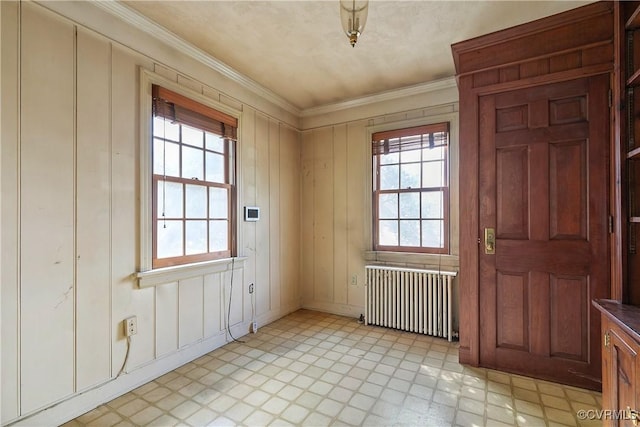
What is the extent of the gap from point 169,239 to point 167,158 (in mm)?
708

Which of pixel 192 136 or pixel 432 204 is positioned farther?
pixel 432 204

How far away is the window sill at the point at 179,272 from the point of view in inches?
91.0

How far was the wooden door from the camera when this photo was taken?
2182 mm

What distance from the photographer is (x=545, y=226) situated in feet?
7.62

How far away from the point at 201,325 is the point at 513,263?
284 centimetres

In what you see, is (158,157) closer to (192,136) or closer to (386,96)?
(192,136)

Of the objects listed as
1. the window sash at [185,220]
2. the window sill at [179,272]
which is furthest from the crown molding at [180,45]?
the window sill at [179,272]

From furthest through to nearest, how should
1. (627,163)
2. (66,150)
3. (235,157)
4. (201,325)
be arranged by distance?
(235,157), (201,325), (66,150), (627,163)

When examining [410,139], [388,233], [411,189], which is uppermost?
[410,139]

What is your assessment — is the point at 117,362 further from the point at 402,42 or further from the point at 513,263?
the point at 402,42

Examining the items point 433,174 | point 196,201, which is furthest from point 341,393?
point 433,174

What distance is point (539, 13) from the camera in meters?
2.24

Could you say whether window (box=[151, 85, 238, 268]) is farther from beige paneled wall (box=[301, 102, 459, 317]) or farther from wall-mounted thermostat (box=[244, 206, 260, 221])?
beige paneled wall (box=[301, 102, 459, 317])

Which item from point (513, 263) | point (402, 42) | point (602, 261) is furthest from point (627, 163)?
point (402, 42)
